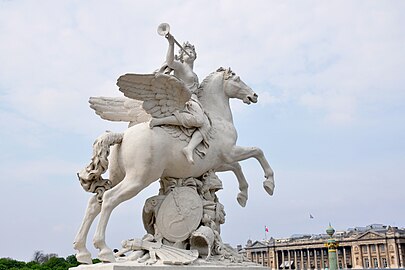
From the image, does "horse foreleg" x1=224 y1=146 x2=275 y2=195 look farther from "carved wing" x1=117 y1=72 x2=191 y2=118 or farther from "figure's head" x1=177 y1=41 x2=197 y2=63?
"figure's head" x1=177 y1=41 x2=197 y2=63

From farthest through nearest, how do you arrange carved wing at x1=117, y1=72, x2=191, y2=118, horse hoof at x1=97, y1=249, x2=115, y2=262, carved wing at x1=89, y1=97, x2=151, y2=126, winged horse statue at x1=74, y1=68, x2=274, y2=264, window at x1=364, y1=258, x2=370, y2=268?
1. window at x1=364, y1=258, x2=370, y2=268
2. carved wing at x1=89, y1=97, x2=151, y2=126
3. carved wing at x1=117, y1=72, x2=191, y2=118
4. winged horse statue at x1=74, y1=68, x2=274, y2=264
5. horse hoof at x1=97, y1=249, x2=115, y2=262

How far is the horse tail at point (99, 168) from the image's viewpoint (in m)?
6.65

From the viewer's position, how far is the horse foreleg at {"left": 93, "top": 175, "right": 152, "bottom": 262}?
629cm

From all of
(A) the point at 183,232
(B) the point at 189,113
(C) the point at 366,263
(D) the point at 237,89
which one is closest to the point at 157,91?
(B) the point at 189,113

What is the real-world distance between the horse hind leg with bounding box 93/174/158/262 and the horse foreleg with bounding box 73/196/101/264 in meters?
0.39

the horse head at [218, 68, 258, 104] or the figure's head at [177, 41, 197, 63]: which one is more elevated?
the figure's head at [177, 41, 197, 63]

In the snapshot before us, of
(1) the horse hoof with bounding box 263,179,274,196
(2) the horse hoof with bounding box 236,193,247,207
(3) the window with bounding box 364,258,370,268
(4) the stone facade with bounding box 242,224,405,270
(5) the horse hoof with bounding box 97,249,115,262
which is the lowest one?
(5) the horse hoof with bounding box 97,249,115,262

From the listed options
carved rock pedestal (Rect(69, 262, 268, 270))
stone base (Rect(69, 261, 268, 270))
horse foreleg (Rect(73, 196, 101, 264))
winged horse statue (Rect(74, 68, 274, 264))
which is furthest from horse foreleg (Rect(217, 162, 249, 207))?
horse foreleg (Rect(73, 196, 101, 264))

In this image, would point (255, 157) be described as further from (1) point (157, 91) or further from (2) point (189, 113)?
(1) point (157, 91)

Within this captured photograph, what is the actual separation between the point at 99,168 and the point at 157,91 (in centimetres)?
141

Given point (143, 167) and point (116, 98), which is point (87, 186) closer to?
point (143, 167)

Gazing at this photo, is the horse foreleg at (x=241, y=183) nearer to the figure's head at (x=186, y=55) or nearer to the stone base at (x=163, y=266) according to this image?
the stone base at (x=163, y=266)

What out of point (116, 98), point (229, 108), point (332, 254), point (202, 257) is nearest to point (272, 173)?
point (229, 108)

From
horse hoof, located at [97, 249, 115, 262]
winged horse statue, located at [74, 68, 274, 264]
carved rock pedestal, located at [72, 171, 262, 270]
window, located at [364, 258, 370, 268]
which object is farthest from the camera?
window, located at [364, 258, 370, 268]
